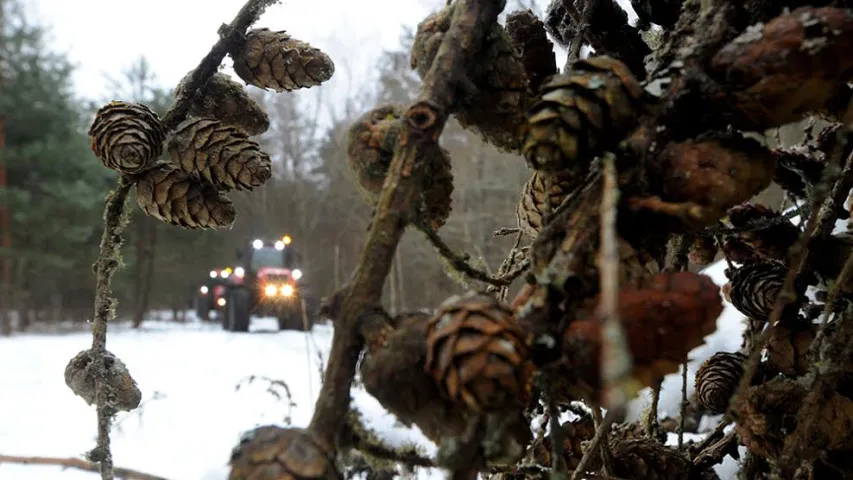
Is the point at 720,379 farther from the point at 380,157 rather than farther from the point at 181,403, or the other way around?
the point at 181,403

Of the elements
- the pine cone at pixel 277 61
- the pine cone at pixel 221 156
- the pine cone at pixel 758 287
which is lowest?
the pine cone at pixel 758 287

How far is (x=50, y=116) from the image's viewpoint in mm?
8141

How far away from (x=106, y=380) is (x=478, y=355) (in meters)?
0.38

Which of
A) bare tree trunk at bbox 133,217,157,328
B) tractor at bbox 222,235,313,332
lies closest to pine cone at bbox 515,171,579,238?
tractor at bbox 222,235,313,332

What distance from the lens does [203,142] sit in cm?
46

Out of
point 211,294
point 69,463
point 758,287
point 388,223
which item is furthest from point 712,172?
point 211,294

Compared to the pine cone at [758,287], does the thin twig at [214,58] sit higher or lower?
higher

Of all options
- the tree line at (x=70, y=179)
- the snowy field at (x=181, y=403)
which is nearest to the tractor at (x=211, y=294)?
the tree line at (x=70, y=179)

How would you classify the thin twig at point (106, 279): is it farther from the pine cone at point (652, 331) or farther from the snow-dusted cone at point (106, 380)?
the pine cone at point (652, 331)

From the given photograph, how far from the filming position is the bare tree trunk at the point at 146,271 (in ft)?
32.4

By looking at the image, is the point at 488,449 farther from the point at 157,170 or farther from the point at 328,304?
the point at 157,170

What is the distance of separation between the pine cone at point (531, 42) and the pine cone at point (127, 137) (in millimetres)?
281

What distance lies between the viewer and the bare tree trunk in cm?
988

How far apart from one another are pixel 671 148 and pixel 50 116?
9.38 meters
